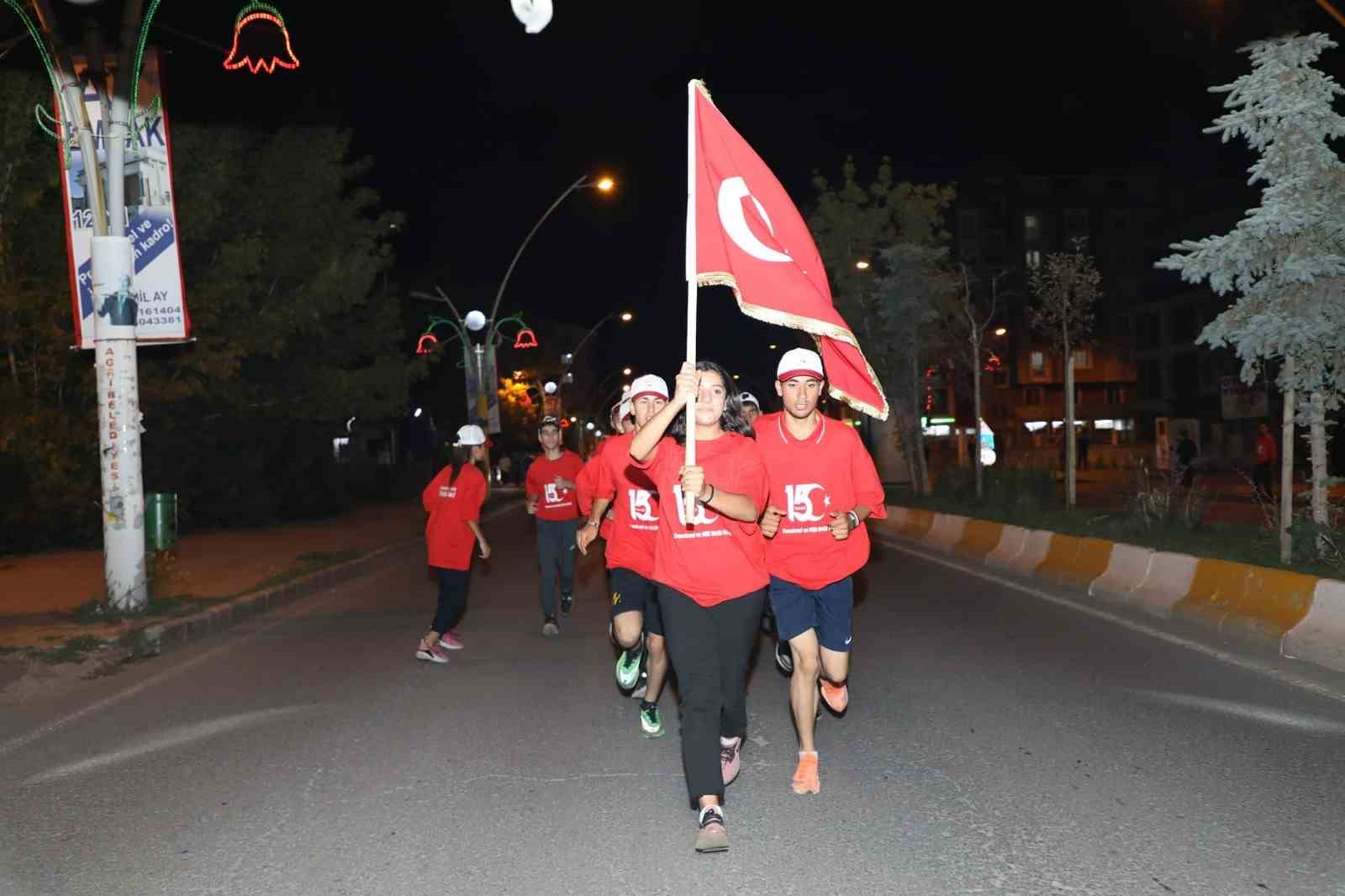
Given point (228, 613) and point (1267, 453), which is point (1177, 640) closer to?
point (228, 613)

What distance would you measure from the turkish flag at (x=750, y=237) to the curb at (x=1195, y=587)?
196 inches

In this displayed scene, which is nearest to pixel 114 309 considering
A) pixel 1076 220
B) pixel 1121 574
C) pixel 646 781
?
pixel 646 781

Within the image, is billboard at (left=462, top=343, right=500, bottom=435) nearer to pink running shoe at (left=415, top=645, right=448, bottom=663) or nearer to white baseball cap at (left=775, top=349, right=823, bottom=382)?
pink running shoe at (left=415, top=645, right=448, bottom=663)

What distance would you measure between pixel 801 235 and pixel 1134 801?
298 cm

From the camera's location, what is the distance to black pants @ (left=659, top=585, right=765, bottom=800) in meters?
5.02

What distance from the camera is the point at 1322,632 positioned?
883 centimetres

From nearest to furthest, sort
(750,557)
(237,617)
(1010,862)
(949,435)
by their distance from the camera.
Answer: (1010,862)
(750,557)
(237,617)
(949,435)

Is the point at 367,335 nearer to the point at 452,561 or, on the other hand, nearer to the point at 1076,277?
the point at 1076,277

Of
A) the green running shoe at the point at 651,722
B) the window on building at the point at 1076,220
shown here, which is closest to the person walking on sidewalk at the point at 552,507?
the green running shoe at the point at 651,722

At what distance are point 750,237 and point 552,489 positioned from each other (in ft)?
18.1

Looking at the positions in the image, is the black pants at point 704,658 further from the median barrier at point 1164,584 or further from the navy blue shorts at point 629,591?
the median barrier at point 1164,584

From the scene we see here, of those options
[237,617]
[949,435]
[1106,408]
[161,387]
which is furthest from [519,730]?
[1106,408]

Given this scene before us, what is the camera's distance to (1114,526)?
16.9 metres

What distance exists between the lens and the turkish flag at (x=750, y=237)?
224 inches
